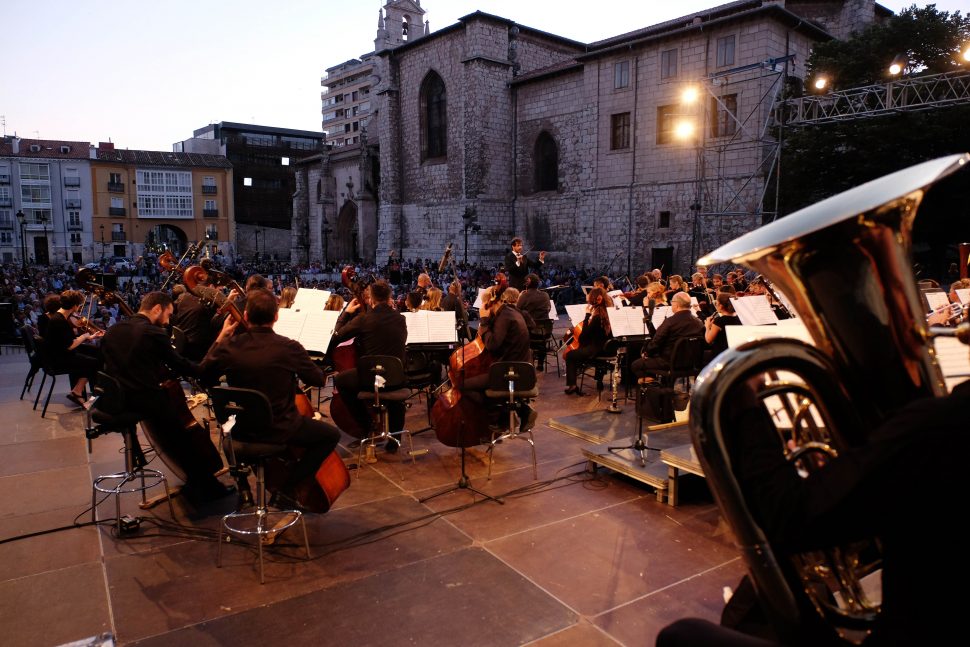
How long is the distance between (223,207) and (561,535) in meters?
57.6

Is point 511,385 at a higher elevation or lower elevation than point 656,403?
higher

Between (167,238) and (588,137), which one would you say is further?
(167,238)

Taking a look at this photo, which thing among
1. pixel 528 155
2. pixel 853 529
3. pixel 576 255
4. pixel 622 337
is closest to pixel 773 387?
pixel 853 529

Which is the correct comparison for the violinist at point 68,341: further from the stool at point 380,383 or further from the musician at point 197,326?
the stool at point 380,383

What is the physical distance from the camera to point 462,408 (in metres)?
5.65

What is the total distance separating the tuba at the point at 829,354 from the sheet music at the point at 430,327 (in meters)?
5.37

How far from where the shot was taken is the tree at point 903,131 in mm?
19312

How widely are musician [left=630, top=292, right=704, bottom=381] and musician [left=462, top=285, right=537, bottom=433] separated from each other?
5.40 feet

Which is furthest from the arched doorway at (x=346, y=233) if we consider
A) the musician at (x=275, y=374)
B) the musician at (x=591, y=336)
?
the musician at (x=275, y=374)

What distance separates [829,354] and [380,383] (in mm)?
4435

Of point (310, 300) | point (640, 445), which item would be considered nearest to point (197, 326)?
point (310, 300)

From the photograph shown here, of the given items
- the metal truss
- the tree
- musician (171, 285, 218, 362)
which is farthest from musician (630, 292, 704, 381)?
the tree

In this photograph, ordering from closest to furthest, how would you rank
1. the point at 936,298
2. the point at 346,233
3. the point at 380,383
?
the point at 380,383 < the point at 936,298 < the point at 346,233

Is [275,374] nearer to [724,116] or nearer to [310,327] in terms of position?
[310,327]
